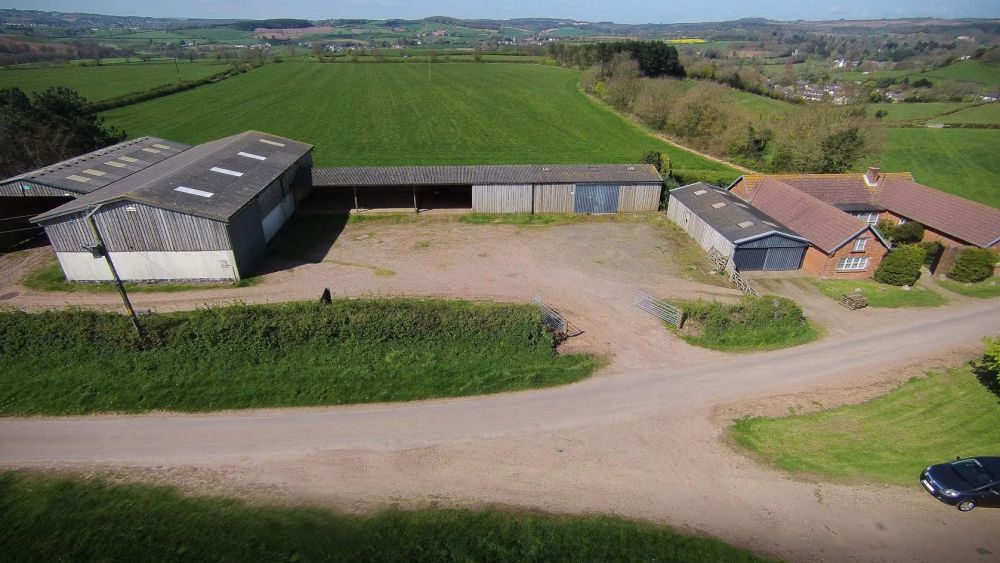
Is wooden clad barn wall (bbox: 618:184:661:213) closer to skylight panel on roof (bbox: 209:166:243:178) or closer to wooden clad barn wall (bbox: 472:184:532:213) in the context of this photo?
wooden clad barn wall (bbox: 472:184:532:213)

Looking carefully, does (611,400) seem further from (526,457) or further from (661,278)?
(661,278)

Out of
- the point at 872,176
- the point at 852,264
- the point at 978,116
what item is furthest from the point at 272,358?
the point at 978,116

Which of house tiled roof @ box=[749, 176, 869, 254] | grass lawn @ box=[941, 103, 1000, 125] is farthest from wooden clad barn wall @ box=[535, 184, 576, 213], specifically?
grass lawn @ box=[941, 103, 1000, 125]

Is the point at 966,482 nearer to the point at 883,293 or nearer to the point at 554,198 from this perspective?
the point at 883,293

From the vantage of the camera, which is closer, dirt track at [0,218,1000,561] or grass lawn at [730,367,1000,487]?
dirt track at [0,218,1000,561]

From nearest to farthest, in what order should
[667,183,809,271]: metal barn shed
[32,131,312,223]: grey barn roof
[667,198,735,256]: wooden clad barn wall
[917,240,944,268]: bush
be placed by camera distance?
[32,131,312,223]: grey barn roof < [667,183,809,271]: metal barn shed < [917,240,944,268]: bush < [667,198,735,256]: wooden clad barn wall

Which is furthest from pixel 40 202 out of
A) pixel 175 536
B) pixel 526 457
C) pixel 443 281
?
pixel 526 457

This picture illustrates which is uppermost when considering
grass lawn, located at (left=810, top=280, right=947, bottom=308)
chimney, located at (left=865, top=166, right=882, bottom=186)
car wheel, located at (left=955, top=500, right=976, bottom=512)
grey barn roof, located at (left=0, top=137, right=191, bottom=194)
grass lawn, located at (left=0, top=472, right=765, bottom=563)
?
grey barn roof, located at (left=0, top=137, right=191, bottom=194)

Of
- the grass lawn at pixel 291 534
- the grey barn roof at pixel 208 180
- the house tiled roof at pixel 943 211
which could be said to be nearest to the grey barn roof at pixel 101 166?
the grey barn roof at pixel 208 180
